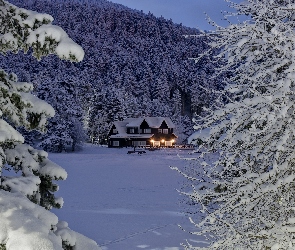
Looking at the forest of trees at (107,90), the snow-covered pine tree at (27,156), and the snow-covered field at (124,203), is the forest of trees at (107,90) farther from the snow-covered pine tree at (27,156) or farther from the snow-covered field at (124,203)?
the snow-covered pine tree at (27,156)

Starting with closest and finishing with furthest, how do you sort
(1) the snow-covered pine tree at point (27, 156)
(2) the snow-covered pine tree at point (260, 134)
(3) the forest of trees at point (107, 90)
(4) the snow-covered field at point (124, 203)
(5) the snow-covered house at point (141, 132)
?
(1) the snow-covered pine tree at point (27, 156) < (2) the snow-covered pine tree at point (260, 134) < (4) the snow-covered field at point (124, 203) < (3) the forest of trees at point (107, 90) < (5) the snow-covered house at point (141, 132)

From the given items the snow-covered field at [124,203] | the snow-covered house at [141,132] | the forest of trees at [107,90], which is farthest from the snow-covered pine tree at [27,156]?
the snow-covered house at [141,132]

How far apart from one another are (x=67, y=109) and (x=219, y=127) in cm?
5213

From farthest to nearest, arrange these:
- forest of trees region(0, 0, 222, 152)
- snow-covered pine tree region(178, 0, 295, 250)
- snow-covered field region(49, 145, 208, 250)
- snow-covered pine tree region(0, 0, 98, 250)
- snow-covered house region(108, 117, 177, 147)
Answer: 1. snow-covered house region(108, 117, 177, 147)
2. forest of trees region(0, 0, 222, 152)
3. snow-covered field region(49, 145, 208, 250)
4. snow-covered pine tree region(178, 0, 295, 250)
5. snow-covered pine tree region(0, 0, 98, 250)

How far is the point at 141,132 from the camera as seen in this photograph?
258 feet

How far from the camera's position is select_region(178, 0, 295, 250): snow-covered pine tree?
232 inches

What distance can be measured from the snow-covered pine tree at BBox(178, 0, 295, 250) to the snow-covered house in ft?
225

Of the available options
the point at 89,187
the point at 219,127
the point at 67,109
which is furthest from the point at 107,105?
the point at 219,127

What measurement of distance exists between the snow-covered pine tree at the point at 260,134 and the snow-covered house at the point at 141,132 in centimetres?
6871

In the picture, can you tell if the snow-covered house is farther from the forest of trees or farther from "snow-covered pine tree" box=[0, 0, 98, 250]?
"snow-covered pine tree" box=[0, 0, 98, 250]

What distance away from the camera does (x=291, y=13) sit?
6.45 meters

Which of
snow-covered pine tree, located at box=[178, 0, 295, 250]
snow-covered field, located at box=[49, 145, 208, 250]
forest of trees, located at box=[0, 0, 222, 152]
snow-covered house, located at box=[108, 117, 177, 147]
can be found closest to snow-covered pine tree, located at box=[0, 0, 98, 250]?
snow-covered pine tree, located at box=[178, 0, 295, 250]

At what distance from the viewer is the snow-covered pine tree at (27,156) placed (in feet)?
9.01

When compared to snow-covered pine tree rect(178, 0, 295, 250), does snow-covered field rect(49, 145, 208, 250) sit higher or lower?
lower
